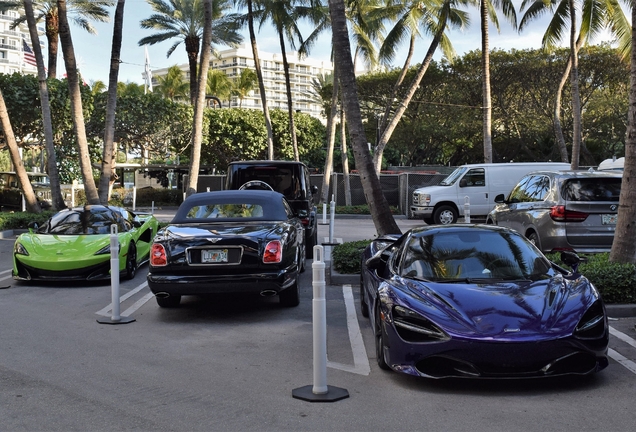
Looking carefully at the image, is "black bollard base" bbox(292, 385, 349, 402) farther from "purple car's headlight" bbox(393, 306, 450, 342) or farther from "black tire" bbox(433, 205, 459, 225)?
"black tire" bbox(433, 205, 459, 225)

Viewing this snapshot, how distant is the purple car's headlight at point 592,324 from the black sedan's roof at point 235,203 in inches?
189

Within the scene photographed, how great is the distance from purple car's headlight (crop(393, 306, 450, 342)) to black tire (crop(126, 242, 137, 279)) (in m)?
7.16

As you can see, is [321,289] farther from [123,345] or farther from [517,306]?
[123,345]

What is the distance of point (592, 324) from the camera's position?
19.2 feet

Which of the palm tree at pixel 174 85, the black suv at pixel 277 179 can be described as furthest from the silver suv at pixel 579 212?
the palm tree at pixel 174 85

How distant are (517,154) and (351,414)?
5253 centimetres

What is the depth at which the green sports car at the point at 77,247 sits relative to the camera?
37.4 ft

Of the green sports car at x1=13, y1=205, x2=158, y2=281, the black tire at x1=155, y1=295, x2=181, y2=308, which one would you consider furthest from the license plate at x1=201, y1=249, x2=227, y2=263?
the green sports car at x1=13, y1=205, x2=158, y2=281

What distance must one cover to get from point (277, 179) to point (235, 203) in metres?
4.93

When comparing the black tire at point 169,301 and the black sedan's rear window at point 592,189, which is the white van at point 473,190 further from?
the black tire at point 169,301

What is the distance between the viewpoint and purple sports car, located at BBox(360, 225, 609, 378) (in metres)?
5.55

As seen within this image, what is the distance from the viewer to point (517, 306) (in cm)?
591

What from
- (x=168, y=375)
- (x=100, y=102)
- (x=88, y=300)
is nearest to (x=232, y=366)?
(x=168, y=375)

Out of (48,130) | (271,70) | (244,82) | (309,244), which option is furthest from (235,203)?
(271,70)
